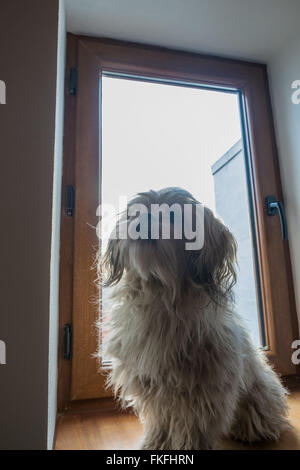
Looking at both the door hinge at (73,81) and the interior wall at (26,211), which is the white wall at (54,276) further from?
the door hinge at (73,81)

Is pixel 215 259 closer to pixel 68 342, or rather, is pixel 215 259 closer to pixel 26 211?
pixel 26 211

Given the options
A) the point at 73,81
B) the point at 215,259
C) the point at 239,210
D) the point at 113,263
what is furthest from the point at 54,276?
the point at 239,210

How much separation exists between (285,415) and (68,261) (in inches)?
38.1

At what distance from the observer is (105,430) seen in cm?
117

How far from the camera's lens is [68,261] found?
4.59 ft

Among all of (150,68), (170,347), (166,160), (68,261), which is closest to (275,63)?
(150,68)

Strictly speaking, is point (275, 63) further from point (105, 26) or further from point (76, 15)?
point (76, 15)

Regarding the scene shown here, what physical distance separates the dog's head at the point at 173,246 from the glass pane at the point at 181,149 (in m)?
0.53

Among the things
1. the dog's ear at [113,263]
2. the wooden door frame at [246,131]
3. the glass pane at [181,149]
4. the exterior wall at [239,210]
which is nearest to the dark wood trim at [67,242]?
the wooden door frame at [246,131]

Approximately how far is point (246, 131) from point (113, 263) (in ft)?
3.84

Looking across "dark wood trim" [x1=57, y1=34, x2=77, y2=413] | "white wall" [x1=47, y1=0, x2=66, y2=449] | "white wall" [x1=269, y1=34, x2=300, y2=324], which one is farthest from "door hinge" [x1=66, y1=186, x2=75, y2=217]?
"white wall" [x1=269, y1=34, x2=300, y2=324]

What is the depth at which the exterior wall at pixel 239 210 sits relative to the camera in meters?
1.70

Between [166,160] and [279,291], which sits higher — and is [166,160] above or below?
above
